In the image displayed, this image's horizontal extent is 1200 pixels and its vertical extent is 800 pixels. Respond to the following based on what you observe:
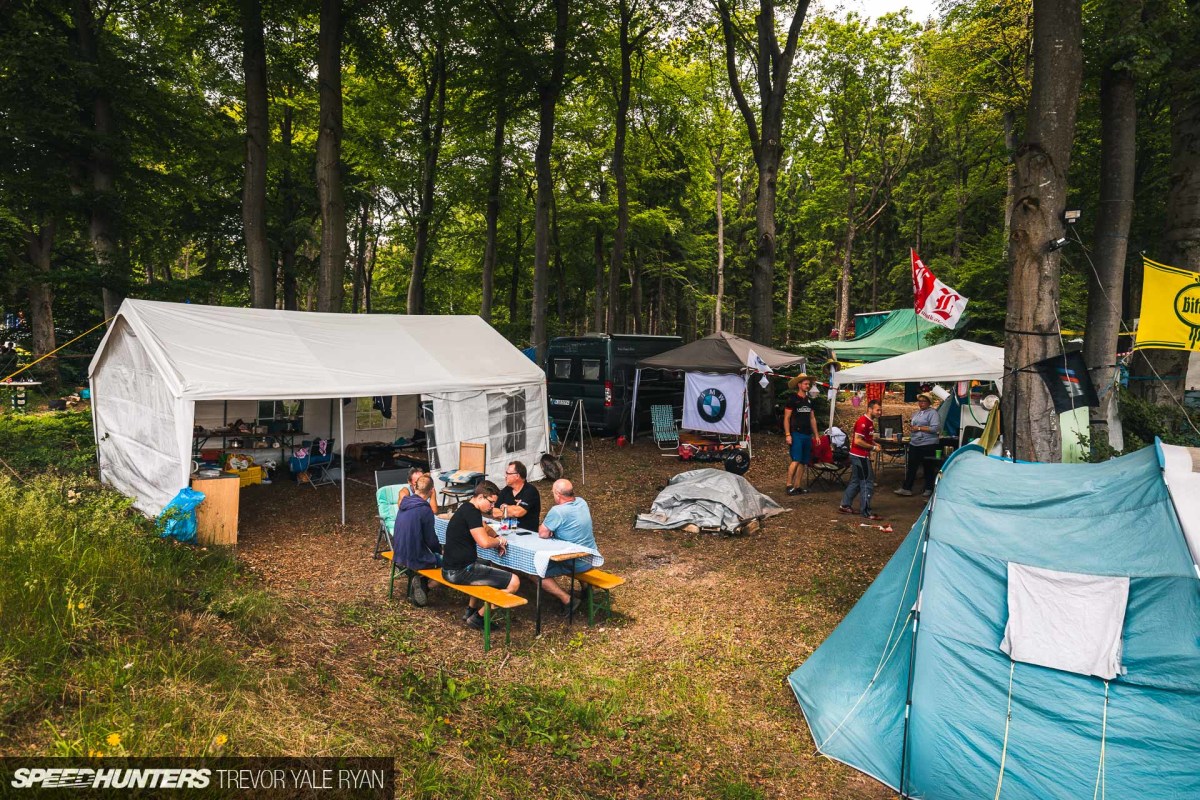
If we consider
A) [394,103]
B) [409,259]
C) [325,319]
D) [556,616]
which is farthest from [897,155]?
[556,616]

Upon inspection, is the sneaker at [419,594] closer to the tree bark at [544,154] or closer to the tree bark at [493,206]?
the tree bark at [544,154]

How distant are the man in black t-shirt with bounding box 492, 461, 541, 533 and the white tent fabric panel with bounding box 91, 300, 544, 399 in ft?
10.4

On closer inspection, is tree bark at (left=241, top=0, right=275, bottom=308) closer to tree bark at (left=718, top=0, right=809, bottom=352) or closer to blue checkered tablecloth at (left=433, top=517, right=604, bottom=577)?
blue checkered tablecloth at (left=433, top=517, right=604, bottom=577)

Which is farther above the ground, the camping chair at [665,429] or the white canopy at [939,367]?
the white canopy at [939,367]

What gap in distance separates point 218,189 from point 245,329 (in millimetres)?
12366

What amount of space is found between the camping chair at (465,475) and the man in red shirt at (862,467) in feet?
18.3

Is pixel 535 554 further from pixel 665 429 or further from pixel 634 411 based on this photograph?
pixel 634 411

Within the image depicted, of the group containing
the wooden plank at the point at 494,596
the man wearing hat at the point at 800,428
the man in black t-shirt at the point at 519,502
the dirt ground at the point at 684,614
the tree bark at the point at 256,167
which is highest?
the tree bark at the point at 256,167

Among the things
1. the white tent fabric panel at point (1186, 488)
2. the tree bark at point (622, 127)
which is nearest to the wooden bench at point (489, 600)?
the white tent fabric panel at point (1186, 488)

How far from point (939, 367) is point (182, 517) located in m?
12.0

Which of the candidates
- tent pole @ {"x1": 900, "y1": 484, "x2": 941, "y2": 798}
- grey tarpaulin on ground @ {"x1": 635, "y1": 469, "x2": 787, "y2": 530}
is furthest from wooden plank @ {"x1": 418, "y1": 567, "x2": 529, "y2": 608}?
grey tarpaulin on ground @ {"x1": 635, "y1": 469, "x2": 787, "y2": 530}

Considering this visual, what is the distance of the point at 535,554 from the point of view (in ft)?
18.5

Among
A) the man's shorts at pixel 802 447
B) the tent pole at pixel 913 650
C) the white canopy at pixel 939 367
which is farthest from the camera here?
the white canopy at pixel 939 367

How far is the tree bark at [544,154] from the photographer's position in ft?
49.8
